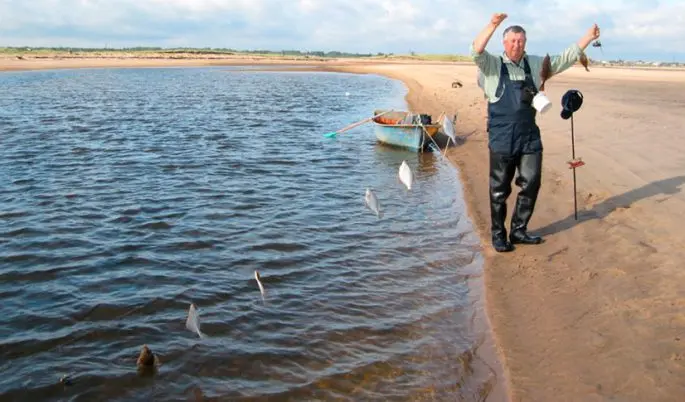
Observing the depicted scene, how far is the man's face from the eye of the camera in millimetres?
6465

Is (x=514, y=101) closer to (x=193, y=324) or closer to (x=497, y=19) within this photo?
(x=497, y=19)

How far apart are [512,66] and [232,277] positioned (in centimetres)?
425

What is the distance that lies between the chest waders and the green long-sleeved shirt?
0.06 m

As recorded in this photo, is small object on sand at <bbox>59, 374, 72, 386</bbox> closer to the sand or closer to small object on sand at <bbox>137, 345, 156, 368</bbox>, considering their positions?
small object on sand at <bbox>137, 345, 156, 368</bbox>

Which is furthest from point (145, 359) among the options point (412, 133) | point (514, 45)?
point (412, 133)

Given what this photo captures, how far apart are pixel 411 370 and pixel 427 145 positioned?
11471 mm

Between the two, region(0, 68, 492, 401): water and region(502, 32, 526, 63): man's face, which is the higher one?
region(502, 32, 526, 63): man's face

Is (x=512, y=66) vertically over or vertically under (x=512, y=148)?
over

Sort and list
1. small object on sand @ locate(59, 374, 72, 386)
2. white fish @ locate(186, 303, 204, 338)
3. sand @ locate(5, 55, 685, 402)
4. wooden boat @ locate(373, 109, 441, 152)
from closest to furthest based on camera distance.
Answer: sand @ locate(5, 55, 685, 402)
small object on sand @ locate(59, 374, 72, 386)
white fish @ locate(186, 303, 204, 338)
wooden boat @ locate(373, 109, 441, 152)

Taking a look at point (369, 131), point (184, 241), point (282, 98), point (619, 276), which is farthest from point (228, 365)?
point (282, 98)

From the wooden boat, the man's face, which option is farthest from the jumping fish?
the wooden boat

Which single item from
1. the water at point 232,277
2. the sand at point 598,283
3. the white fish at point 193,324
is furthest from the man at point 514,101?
the white fish at point 193,324

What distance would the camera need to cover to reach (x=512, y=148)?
Result: 675cm

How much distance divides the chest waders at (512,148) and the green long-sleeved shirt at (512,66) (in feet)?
0.20
